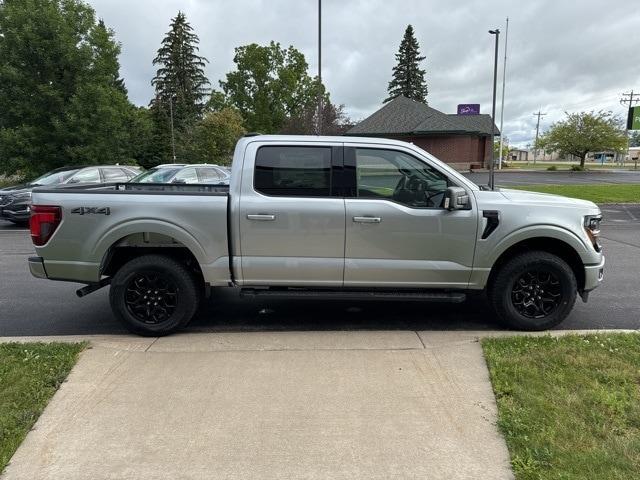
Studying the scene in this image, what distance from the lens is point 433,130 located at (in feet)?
141

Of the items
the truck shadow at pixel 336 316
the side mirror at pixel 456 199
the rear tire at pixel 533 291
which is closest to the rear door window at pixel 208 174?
the truck shadow at pixel 336 316

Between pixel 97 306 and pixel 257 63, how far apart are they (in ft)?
199

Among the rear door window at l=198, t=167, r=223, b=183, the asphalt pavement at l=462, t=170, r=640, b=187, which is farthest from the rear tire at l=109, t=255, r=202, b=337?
the asphalt pavement at l=462, t=170, r=640, b=187

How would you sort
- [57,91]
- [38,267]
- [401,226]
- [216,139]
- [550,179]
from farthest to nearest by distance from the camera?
1. [216,139]
2. [550,179]
3. [57,91]
4. [38,267]
5. [401,226]

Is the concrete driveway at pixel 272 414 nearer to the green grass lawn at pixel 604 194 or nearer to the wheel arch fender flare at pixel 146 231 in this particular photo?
→ the wheel arch fender flare at pixel 146 231

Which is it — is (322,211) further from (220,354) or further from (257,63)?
(257,63)

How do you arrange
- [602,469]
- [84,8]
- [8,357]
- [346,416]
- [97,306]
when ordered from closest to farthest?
1. [602,469]
2. [346,416]
3. [8,357]
4. [97,306]
5. [84,8]

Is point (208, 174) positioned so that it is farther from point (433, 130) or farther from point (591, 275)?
point (433, 130)

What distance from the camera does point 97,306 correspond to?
20.4ft

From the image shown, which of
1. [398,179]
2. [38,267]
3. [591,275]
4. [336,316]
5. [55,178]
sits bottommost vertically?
[336,316]

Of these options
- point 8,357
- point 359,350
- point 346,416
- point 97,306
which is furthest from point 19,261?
point 346,416

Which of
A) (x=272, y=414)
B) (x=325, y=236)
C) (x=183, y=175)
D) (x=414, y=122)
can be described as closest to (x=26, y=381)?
(x=272, y=414)

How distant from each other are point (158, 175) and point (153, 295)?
9954 mm

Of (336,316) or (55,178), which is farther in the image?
(55,178)
